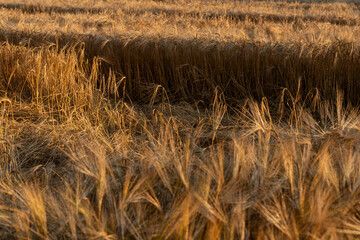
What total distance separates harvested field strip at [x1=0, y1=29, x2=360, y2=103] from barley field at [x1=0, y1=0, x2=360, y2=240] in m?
0.01

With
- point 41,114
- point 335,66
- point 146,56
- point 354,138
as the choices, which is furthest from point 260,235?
point 146,56

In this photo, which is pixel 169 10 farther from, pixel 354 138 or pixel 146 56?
pixel 354 138

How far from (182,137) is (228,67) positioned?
101 cm

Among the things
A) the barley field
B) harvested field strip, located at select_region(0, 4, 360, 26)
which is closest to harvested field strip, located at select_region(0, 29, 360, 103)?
the barley field

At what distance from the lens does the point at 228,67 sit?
315cm

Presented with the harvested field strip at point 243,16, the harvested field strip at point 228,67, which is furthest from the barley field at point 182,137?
the harvested field strip at point 243,16

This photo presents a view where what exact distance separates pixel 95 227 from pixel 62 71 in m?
2.22

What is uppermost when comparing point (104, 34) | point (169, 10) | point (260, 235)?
point (260, 235)

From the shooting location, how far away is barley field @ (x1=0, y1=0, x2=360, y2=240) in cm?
100

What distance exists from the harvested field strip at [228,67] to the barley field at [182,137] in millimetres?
13

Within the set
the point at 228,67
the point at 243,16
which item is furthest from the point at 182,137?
the point at 243,16

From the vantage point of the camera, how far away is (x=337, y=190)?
3.50 feet

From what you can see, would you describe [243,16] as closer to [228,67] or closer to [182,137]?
[228,67]

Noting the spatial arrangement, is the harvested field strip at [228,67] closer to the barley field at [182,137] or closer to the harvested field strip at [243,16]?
the barley field at [182,137]
